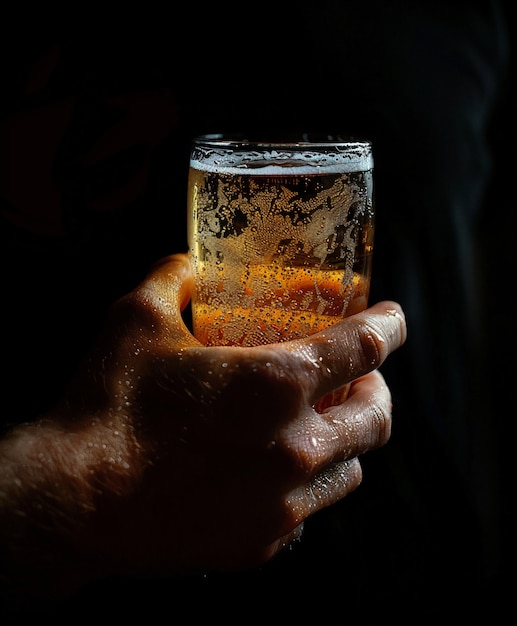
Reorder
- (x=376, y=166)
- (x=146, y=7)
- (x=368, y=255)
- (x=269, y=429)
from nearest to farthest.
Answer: (x=269, y=429) < (x=368, y=255) < (x=146, y=7) < (x=376, y=166)

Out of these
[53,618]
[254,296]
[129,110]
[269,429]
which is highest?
[129,110]

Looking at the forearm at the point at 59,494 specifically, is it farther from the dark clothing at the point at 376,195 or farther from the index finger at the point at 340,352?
the dark clothing at the point at 376,195

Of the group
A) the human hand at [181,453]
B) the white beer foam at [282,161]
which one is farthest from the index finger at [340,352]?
the white beer foam at [282,161]

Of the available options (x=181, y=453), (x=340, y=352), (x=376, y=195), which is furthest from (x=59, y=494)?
→ (x=376, y=195)

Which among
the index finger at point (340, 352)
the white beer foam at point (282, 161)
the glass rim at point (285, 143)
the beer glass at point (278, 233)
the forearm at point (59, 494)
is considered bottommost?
the forearm at point (59, 494)

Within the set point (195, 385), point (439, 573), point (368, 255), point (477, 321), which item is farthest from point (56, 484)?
point (477, 321)

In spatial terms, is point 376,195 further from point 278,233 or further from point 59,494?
point 59,494

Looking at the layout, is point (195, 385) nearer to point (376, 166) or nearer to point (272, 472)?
point (272, 472)
